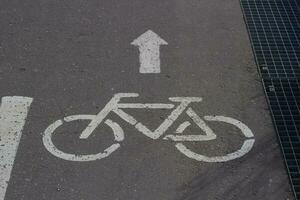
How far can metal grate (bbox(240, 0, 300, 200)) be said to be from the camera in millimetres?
6082

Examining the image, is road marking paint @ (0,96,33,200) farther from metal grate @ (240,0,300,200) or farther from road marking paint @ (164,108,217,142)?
metal grate @ (240,0,300,200)

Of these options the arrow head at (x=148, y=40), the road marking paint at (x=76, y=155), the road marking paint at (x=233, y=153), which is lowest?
the road marking paint at (x=233, y=153)

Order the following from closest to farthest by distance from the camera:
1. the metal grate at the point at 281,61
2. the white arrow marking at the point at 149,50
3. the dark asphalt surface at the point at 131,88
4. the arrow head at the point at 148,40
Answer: the dark asphalt surface at the point at 131,88 → the metal grate at the point at 281,61 → the white arrow marking at the point at 149,50 → the arrow head at the point at 148,40

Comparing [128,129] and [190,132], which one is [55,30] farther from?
[190,132]

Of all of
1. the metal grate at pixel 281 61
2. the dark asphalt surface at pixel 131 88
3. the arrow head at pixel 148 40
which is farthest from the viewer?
the arrow head at pixel 148 40

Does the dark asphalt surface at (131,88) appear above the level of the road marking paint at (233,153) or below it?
above

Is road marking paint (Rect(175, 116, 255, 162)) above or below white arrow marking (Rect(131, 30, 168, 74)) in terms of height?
below

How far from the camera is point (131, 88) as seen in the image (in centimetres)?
679

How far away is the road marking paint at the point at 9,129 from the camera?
5.67 meters

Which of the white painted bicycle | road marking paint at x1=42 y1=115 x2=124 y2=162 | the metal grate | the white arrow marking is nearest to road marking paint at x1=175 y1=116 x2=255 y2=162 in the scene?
the white painted bicycle

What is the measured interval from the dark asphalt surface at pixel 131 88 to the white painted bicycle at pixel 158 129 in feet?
0.25

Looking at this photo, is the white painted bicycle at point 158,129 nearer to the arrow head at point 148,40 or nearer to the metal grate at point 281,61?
the metal grate at point 281,61

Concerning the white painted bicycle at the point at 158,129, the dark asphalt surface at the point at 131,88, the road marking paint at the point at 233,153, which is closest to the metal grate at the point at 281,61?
the dark asphalt surface at the point at 131,88

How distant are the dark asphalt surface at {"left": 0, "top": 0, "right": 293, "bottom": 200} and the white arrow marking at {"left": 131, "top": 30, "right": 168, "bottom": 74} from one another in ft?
0.35
